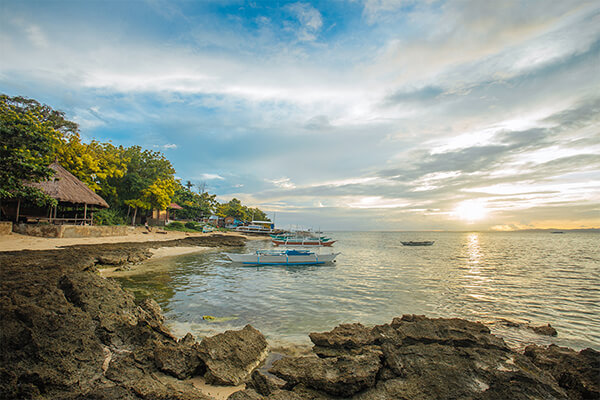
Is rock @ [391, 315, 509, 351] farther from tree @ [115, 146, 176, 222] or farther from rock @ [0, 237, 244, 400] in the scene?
tree @ [115, 146, 176, 222]

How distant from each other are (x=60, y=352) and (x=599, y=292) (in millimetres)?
22156

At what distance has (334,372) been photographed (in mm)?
4324

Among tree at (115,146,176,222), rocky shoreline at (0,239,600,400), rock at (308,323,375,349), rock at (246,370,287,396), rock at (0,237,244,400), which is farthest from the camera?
tree at (115,146,176,222)

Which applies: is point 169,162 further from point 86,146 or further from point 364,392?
point 364,392

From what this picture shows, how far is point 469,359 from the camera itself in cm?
479

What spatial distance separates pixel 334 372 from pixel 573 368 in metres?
4.10

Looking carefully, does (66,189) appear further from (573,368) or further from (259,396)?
(573,368)

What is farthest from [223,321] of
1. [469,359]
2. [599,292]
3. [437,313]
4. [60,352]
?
[599,292]

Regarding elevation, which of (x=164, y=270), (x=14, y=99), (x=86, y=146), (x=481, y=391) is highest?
(x=14, y=99)

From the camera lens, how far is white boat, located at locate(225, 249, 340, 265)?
2103 cm

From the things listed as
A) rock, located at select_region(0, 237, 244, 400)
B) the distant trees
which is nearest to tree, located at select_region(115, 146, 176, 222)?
the distant trees

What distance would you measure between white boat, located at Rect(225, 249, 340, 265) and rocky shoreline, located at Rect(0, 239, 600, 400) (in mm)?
14640

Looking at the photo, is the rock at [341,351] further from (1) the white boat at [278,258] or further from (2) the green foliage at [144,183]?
(2) the green foliage at [144,183]

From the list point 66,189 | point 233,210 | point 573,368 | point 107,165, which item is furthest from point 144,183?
point 233,210
